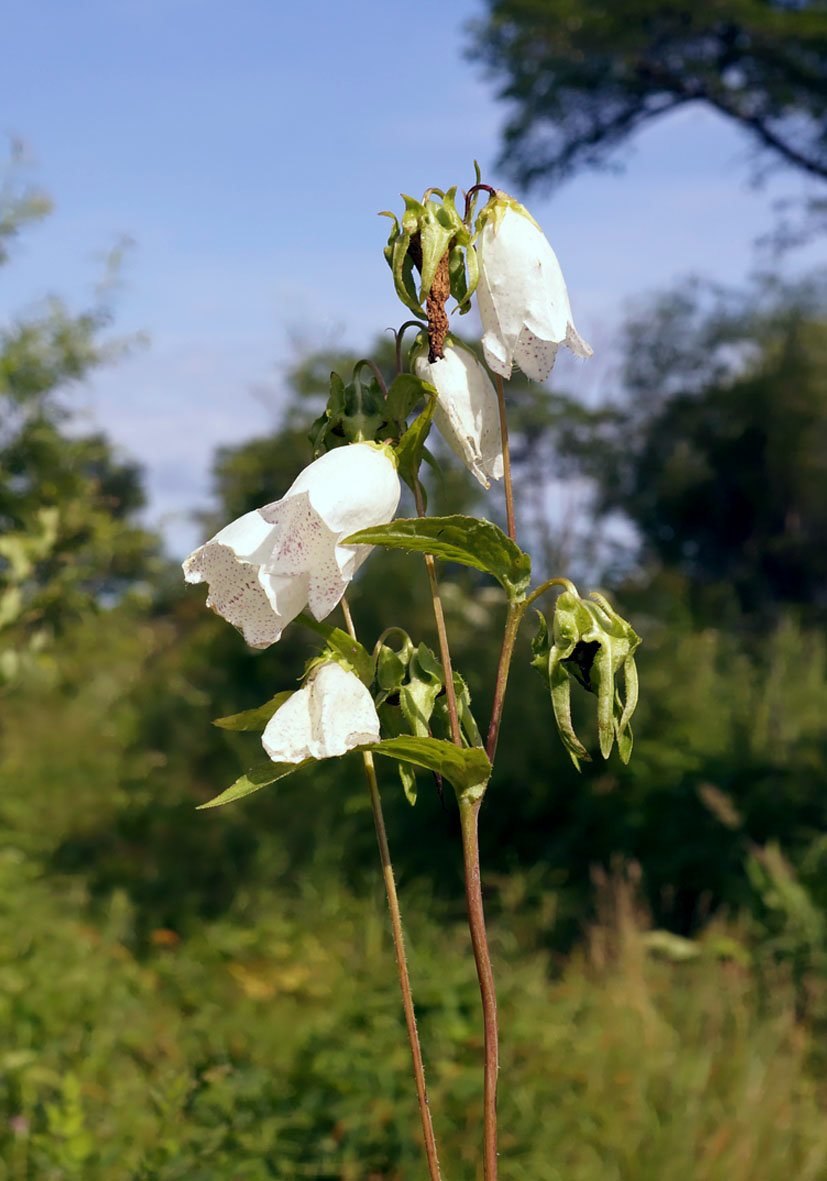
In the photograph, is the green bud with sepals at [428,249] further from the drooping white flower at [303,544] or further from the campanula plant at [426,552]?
the drooping white flower at [303,544]

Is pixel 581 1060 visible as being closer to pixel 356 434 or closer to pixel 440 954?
pixel 440 954

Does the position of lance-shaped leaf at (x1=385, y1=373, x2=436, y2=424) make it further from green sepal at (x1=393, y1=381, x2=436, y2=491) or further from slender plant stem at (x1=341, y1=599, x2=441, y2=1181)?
slender plant stem at (x1=341, y1=599, x2=441, y2=1181)

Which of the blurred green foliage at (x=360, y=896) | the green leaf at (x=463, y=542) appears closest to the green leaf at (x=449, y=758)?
the green leaf at (x=463, y=542)

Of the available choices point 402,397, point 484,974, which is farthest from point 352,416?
point 484,974

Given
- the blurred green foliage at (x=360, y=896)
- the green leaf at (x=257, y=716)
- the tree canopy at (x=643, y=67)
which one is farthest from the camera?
the tree canopy at (x=643, y=67)

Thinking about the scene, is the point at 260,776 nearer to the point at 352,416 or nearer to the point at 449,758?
the point at 449,758

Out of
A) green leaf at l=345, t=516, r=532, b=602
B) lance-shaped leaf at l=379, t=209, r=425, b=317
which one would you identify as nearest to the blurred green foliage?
green leaf at l=345, t=516, r=532, b=602
